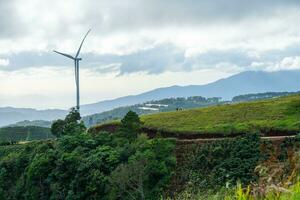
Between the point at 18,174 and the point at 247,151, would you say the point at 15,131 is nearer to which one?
the point at 18,174

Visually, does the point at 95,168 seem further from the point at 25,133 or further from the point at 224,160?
the point at 25,133

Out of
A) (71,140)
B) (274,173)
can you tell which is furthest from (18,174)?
(274,173)

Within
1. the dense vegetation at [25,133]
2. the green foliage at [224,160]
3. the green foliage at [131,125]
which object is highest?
the green foliage at [131,125]

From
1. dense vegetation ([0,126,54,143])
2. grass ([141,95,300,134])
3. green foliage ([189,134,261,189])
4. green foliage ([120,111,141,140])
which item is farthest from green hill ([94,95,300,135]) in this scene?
dense vegetation ([0,126,54,143])

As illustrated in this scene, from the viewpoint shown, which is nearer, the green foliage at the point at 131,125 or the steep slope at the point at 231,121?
the steep slope at the point at 231,121

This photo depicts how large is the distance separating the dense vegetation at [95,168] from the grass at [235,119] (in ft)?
15.6

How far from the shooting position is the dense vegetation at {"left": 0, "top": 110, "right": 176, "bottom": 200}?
43.5 metres

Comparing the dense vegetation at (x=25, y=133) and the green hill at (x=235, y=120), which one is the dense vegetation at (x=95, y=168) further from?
the dense vegetation at (x=25, y=133)

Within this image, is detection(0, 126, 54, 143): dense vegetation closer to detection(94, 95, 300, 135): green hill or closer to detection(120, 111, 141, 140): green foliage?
detection(94, 95, 300, 135): green hill

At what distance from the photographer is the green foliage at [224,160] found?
128ft

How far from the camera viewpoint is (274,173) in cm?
715

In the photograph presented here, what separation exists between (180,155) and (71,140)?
44.9ft

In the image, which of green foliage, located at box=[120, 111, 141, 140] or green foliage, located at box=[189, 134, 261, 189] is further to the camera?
green foliage, located at box=[120, 111, 141, 140]

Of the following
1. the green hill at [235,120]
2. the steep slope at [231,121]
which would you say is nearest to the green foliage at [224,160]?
the steep slope at [231,121]
